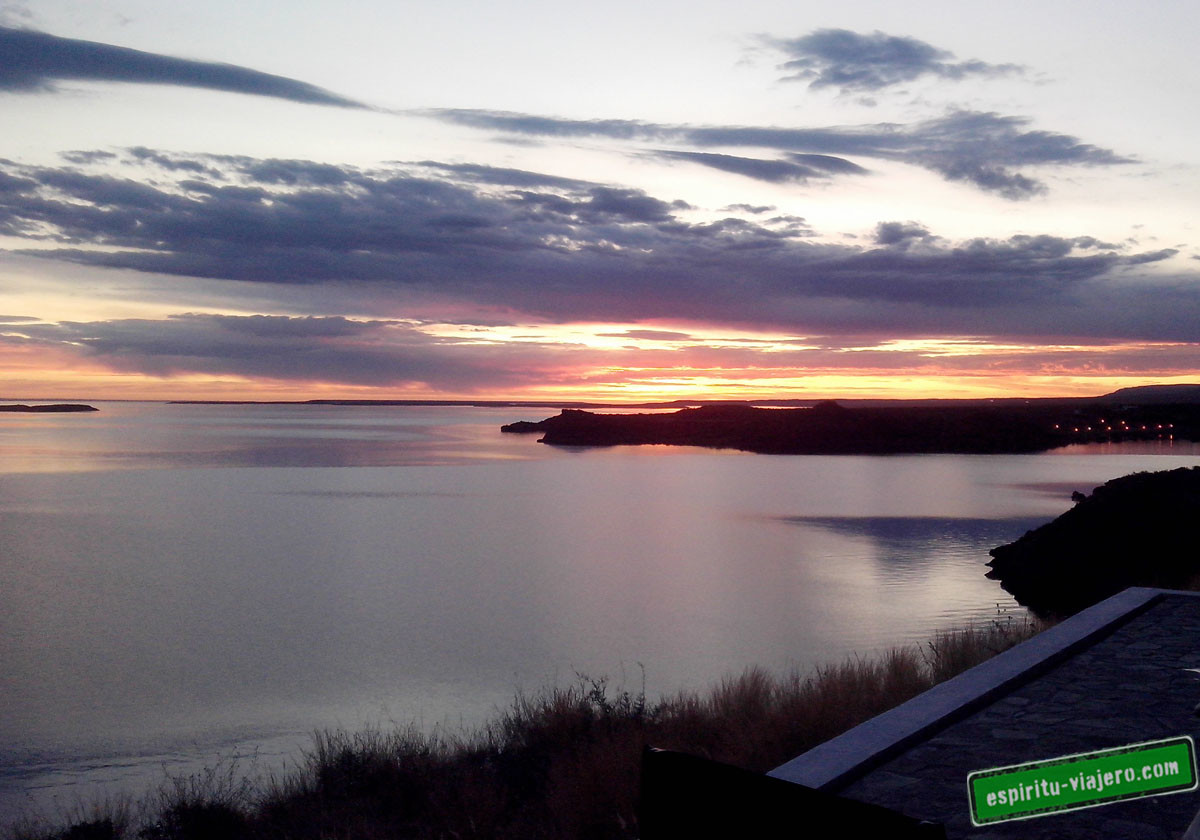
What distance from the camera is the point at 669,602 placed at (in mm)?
23281

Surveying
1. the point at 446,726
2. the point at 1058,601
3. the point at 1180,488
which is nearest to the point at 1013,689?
the point at 446,726

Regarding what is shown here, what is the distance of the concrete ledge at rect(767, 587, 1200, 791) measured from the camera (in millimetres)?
4934

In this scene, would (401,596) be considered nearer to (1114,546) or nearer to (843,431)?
(1114,546)

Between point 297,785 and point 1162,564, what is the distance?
15781 mm

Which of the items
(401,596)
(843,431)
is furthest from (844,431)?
(401,596)

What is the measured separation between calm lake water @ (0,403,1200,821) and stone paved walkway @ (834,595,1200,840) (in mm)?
8265

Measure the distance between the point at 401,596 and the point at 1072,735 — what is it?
1982cm

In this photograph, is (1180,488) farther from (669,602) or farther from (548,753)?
(548,753)

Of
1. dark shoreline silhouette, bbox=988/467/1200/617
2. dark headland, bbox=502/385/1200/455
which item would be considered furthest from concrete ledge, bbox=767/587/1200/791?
dark headland, bbox=502/385/1200/455

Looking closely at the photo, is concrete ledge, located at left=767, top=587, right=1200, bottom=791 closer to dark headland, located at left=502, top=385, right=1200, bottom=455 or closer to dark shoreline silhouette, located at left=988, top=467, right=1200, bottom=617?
dark shoreline silhouette, located at left=988, top=467, right=1200, bottom=617

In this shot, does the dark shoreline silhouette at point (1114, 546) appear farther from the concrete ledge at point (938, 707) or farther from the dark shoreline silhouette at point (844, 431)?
the dark shoreline silhouette at point (844, 431)

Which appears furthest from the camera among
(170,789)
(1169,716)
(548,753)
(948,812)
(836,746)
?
(170,789)

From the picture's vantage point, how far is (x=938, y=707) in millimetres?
5977

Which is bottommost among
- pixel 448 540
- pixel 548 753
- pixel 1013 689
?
pixel 448 540
